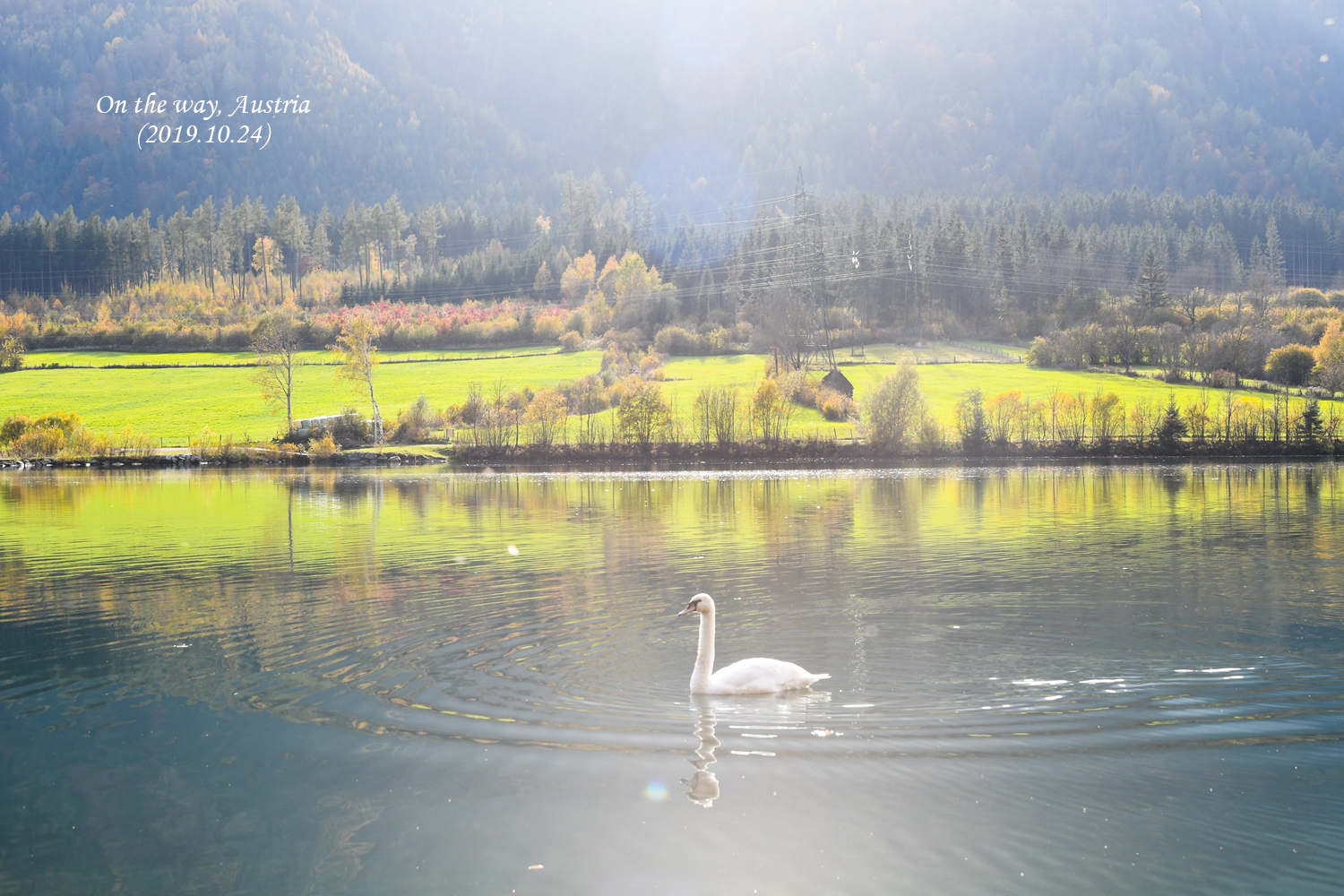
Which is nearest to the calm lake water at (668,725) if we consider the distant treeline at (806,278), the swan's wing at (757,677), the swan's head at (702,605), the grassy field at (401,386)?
the swan's wing at (757,677)

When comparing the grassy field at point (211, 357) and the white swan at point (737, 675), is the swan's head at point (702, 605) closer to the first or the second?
the white swan at point (737, 675)

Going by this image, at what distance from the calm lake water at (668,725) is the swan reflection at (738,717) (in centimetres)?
6

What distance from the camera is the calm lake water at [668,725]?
963 cm

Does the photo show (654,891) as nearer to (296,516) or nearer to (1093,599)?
(1093,599)

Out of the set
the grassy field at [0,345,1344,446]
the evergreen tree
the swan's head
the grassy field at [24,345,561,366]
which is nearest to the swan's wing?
the swan's head

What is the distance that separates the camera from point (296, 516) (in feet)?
155

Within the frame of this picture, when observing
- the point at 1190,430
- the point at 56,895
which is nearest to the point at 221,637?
the point at 56,895

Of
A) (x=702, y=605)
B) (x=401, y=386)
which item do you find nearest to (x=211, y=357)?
(x=401, y=386)

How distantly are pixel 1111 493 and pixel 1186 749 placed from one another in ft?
152

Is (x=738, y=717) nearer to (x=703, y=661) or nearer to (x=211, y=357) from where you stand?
(x=703, y=661)

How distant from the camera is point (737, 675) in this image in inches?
582

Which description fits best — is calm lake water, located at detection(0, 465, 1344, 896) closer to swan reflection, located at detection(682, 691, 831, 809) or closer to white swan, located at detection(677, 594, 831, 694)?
swan reflection, located at detection(682, 691, 831, 809)

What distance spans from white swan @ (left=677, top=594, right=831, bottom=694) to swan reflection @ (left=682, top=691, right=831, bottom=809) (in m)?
0.13

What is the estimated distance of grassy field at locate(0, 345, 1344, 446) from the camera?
106188mm
